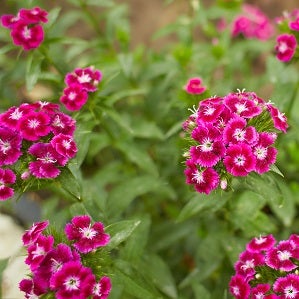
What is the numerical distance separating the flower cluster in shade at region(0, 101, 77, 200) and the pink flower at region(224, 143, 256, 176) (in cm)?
76

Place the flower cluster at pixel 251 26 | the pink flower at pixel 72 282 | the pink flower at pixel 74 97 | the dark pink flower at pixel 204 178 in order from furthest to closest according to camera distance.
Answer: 1. the flower cluster at pixel 251 26
2. the pink flower at pixel 74 97
3. the dark pink flower at pixel 204 178
4. the pink flower at pixel 72 282

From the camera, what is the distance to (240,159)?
6.77ft

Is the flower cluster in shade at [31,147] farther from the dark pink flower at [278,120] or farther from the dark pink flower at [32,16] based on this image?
the dark pink flower at [278,120]

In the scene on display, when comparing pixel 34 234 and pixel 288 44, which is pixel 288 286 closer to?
pixel 34 234

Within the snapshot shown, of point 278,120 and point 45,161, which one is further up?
point 278,120

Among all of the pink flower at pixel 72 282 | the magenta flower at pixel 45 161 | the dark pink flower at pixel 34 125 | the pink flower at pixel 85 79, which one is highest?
the dark pink flower at pixel 34 125

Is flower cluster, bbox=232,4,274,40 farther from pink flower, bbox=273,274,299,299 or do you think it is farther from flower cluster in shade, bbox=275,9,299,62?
pink flower, bbox=273,274,299,299

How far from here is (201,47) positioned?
422cm

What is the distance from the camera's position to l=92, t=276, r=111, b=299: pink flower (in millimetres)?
1960

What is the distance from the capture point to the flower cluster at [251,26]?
4184 millimetres

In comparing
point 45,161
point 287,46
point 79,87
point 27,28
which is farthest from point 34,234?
point 287,46

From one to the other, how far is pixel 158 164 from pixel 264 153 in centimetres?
181

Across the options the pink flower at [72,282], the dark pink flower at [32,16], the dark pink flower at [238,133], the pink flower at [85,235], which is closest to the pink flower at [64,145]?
the pink flower at [85,235]

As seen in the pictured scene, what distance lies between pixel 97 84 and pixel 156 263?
1372 millimetres
